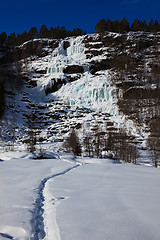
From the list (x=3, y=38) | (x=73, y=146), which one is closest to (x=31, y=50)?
(x=3, y=38)

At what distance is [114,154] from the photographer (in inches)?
1084

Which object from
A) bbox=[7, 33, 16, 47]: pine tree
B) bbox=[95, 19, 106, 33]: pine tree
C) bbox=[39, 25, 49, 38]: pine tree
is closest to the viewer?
bbox=[95, 19, 106, 33]: pine tree

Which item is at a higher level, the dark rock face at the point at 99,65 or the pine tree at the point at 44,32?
the pine tree at the point at 44,32

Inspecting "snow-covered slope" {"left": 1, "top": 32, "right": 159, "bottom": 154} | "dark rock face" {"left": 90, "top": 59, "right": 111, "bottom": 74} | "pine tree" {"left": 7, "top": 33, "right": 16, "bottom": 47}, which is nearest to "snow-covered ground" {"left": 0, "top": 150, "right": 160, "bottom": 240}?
"snow-covered slope" {"left": 1, "top": 32, "right": 159, "bottom": 154}

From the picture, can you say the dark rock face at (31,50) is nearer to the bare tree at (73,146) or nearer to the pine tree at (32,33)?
the pine tree at (32,33)

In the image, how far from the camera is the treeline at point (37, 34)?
247 feet

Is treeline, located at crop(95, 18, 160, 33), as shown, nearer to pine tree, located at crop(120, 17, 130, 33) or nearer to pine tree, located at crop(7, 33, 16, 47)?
pine tree, located at crop(120, 17, 130, 33)

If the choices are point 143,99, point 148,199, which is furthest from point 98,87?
point 148,199

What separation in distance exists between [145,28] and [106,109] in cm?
5676

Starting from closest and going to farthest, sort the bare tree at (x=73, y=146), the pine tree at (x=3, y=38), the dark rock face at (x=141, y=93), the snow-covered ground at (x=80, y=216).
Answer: the snow-covered ground at (x=80, y=216) < the bare tree at (x=73, y=146) < the dark rock face at (x=141, y=93) < the pine tree at (x=3, y=38)

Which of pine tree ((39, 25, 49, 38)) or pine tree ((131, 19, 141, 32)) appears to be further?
pine tree ((39, 25, 49, 38))

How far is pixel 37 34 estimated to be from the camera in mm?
79188

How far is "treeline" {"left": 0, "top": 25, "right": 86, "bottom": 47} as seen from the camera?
Result: 247ft

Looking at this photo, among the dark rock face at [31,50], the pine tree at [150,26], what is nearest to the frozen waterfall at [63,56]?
the dark rock face at [31,50]
